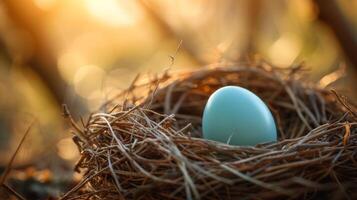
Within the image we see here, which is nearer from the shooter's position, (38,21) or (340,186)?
(340,186)

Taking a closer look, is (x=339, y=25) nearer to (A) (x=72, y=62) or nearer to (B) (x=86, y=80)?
(B) (x=86, y=80)

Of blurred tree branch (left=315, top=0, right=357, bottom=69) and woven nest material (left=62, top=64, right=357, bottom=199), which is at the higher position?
blurred tree branch (left=315, top=0, right=357, bottom=69)

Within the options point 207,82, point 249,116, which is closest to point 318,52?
point 207,82

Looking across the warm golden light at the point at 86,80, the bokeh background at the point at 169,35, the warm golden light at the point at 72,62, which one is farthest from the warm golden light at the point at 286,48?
the warm golden light at the point at 72,62

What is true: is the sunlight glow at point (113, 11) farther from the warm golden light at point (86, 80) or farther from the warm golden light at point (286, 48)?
the warm golden light at point (286, 48)

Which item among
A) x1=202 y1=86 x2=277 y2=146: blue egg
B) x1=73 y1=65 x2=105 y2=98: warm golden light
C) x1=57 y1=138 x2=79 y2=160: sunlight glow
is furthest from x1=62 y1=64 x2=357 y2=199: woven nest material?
x1=73 y1=65 x2=105 y2=98: warm golden light

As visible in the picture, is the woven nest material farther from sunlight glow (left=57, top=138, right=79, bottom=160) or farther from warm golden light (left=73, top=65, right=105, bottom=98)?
warm golden light (left=73, top=65, right=105, bottom=98)

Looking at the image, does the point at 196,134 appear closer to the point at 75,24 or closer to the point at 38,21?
the point at 38,21

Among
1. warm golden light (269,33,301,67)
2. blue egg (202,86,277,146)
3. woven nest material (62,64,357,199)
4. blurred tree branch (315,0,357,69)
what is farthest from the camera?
warm golden light (269,33,301,67)
